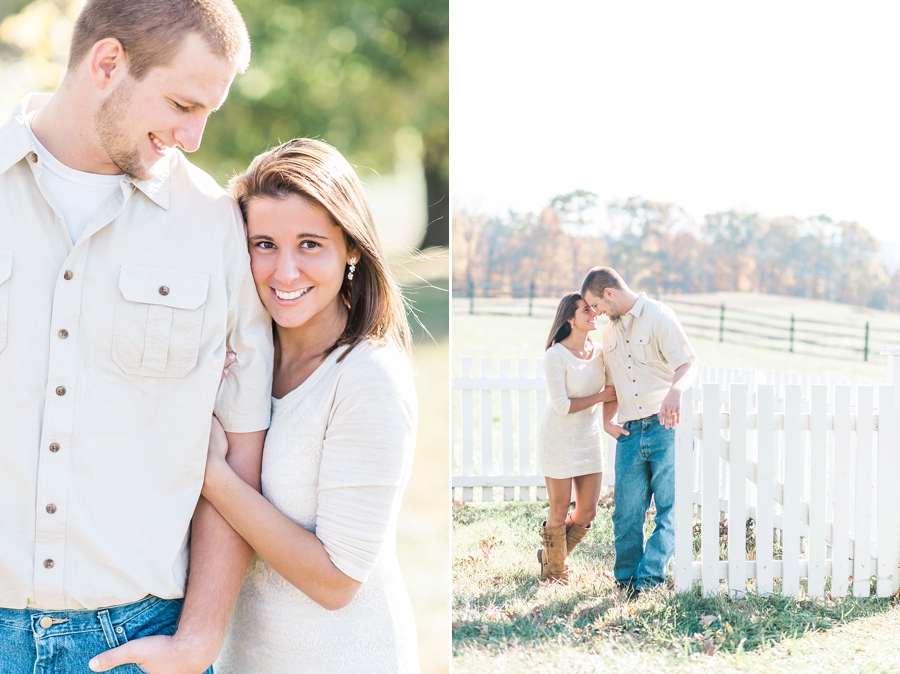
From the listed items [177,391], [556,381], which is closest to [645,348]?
[556,381]

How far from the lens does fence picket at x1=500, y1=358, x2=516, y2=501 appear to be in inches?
83.9

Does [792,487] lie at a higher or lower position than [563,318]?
lower

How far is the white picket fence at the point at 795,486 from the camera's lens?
200cm

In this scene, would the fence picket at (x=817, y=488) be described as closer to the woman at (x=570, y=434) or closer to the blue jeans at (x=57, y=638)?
the woman at (x=570, y=434)

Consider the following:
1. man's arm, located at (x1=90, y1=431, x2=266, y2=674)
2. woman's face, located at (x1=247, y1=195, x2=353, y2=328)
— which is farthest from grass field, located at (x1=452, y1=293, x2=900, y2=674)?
man's arm, located at (x1=90, y1=431, x2=266, y2=674)

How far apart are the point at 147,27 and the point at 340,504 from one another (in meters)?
0.69

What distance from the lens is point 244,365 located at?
112 centimetres

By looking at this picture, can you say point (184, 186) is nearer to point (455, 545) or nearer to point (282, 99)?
point (455, 545)

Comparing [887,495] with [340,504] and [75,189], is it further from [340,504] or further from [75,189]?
[75,189]

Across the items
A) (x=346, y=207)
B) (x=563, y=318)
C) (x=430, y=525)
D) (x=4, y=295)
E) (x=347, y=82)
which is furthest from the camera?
(x=347, y=82)

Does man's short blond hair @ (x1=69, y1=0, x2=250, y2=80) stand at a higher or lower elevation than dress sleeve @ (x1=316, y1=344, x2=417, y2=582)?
higher

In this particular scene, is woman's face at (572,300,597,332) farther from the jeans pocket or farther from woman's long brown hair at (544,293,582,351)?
the jeans pocket

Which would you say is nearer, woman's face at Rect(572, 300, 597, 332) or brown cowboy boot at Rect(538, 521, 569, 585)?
woman's face at Rect(572, 300, 597, 332)

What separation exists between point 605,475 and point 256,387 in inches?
42.9
